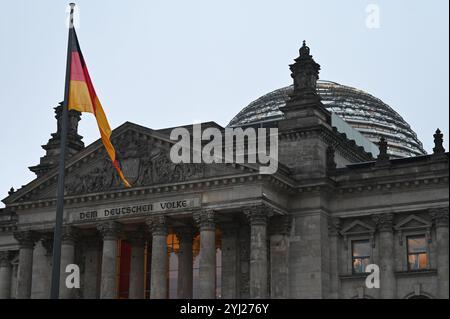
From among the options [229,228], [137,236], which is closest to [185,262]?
[229,228]

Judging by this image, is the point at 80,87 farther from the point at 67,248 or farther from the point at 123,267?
the point at 123,267

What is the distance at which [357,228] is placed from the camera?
5428 centimetres

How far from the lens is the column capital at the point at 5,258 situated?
68.4 meters

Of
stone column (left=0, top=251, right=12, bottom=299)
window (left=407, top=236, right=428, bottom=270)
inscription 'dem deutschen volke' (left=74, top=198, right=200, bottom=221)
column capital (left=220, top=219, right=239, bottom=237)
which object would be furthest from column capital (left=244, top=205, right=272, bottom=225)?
stone column (left=0, top=251, right=12, bottom=299)

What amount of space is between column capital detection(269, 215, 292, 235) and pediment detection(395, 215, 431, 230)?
6414mm

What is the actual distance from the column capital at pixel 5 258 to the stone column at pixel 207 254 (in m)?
21.7

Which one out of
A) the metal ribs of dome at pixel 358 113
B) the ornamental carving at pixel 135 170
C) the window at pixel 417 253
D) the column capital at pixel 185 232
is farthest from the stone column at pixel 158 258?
the metal ribs of dome at pixel 358 113

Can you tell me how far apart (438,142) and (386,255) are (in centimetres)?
737

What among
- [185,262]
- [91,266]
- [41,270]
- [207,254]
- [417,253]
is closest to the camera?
[207,254]

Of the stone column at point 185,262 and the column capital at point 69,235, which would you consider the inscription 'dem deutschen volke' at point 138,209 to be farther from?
the stone column at point 185,262

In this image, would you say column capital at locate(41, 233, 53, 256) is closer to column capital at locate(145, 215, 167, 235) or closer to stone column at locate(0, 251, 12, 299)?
stone column at locate(0, 251, 12, 299)

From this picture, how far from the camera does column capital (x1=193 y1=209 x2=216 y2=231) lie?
52525 millimetres
